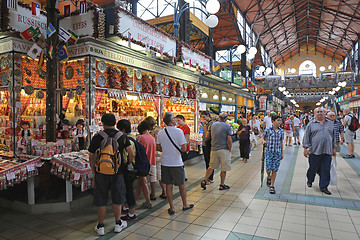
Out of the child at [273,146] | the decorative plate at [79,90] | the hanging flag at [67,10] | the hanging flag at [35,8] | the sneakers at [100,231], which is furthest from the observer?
the decorative plate at [79,90]

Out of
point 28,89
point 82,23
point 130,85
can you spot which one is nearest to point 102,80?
point 130,85

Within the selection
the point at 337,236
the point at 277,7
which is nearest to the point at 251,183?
the point at 337,236

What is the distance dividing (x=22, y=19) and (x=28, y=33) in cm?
50

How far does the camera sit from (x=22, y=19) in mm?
5637

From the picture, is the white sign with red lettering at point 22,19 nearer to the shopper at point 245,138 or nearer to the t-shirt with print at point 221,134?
the t-shirt with print at point 221,134

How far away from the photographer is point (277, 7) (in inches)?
978

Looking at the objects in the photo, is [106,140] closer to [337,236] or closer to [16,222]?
[16,222]

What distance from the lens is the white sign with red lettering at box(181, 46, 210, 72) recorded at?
9856 mm

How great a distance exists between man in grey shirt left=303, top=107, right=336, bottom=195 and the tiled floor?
447mm

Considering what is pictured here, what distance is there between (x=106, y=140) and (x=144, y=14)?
1264cm

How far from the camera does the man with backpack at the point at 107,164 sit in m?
3.43

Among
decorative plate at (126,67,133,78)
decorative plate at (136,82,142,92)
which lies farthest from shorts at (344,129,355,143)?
decorative plate at (126,67,133,78)

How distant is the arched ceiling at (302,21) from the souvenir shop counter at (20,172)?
20.1 meters

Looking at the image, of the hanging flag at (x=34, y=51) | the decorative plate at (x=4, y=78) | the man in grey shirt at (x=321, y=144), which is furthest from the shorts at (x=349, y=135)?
the decorative plate at (x=4, y=78)
